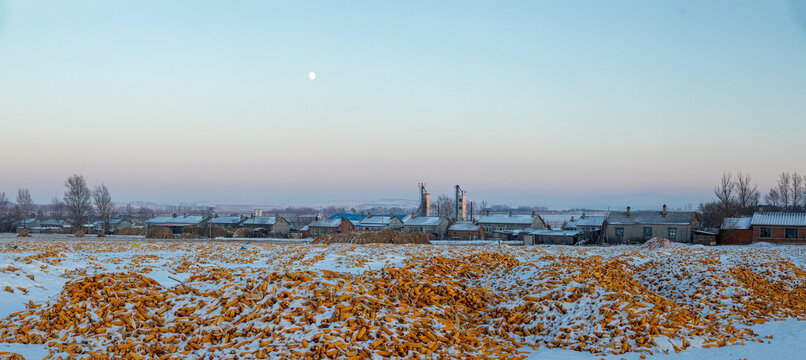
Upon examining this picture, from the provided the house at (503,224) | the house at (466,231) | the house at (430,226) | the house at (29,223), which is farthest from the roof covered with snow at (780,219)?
the house at (29,223)

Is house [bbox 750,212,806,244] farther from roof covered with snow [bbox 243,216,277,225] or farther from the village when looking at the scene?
roof covered with snow [bbox 243,216,277,225]

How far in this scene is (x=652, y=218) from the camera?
5869 centimetres

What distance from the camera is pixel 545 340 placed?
11.6m

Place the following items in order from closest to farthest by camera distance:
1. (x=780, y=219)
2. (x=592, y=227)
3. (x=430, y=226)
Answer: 1. (x=780, y=219)
2. (x=592, y=227)
3. (x=430, y=226)

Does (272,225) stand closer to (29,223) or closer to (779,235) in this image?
(29,223)

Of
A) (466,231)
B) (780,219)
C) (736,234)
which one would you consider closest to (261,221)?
(466,231)

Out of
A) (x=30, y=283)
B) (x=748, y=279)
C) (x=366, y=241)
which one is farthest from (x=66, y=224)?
(x=748, y=279)

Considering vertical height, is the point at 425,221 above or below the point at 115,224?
above

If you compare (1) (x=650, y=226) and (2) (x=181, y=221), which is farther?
(2) (x=181, y=221)

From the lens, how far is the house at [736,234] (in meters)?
52.4

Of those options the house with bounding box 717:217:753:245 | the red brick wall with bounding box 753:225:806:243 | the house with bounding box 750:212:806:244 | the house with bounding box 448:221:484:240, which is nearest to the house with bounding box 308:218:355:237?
the house with bounding box 448:221:484:240

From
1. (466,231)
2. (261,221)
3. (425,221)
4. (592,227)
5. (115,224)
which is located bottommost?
(115,224)

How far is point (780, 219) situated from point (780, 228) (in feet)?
4.57

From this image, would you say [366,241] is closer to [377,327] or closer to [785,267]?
[785,267]
